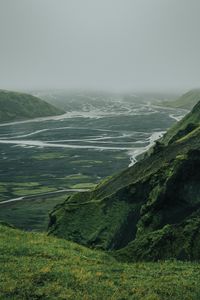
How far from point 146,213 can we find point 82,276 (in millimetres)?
15514

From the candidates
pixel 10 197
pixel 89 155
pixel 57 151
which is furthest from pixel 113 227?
pixel 57 151

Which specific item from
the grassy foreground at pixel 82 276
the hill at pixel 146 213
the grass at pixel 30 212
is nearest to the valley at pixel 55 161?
the grass at pixel 30 212

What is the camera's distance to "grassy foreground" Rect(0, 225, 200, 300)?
26109 millimetres

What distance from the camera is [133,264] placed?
3262 centimetres

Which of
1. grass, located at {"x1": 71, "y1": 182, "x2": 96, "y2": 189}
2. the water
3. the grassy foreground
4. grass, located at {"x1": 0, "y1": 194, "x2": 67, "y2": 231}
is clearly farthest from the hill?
grass, located at {"x1": 71, "y1": 182, "x2": 96, "y2": 189}

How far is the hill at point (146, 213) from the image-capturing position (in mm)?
35806

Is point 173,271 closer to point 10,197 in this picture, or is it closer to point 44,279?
point 44,279

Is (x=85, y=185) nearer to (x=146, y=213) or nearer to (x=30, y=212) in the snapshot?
(x=30, y=212)

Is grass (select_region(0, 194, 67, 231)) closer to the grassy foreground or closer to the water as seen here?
the water

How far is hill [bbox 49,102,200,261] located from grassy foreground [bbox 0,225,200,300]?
3164 millimetres

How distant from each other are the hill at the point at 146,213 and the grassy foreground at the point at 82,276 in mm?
3164

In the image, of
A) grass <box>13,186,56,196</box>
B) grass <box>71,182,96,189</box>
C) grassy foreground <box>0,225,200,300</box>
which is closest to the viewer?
grassy foreground <box>0,225,200,300</box>

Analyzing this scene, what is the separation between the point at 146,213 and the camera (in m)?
42.9

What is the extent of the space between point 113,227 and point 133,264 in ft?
36.2
